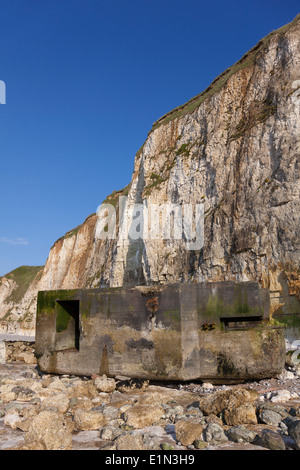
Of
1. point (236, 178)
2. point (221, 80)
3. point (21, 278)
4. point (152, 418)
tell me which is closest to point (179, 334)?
point (152, 418)

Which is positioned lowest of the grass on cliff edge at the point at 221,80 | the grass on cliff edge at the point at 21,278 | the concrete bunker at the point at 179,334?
the concrete bunker at the point at 179,334

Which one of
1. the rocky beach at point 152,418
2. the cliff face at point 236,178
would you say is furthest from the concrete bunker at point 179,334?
the cliff face at point 236,178

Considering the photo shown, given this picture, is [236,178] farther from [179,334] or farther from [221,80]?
[179,334]

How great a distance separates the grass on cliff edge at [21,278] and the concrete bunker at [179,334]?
43.5 meters

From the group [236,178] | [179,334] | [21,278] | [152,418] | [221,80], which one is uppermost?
[221,80]

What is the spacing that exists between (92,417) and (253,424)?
2.22m

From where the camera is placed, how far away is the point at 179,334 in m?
7.28

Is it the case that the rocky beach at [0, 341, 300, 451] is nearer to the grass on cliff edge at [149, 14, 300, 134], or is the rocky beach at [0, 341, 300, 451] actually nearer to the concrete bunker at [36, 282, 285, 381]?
the concrete bunker at [36, 282, 285, 381]

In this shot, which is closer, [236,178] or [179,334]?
[179,334]

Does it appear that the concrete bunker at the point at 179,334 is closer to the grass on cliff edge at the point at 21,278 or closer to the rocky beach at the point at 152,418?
the rocky beach at the point at 152,418

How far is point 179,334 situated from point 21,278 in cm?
5105

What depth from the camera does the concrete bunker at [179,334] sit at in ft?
23.1
